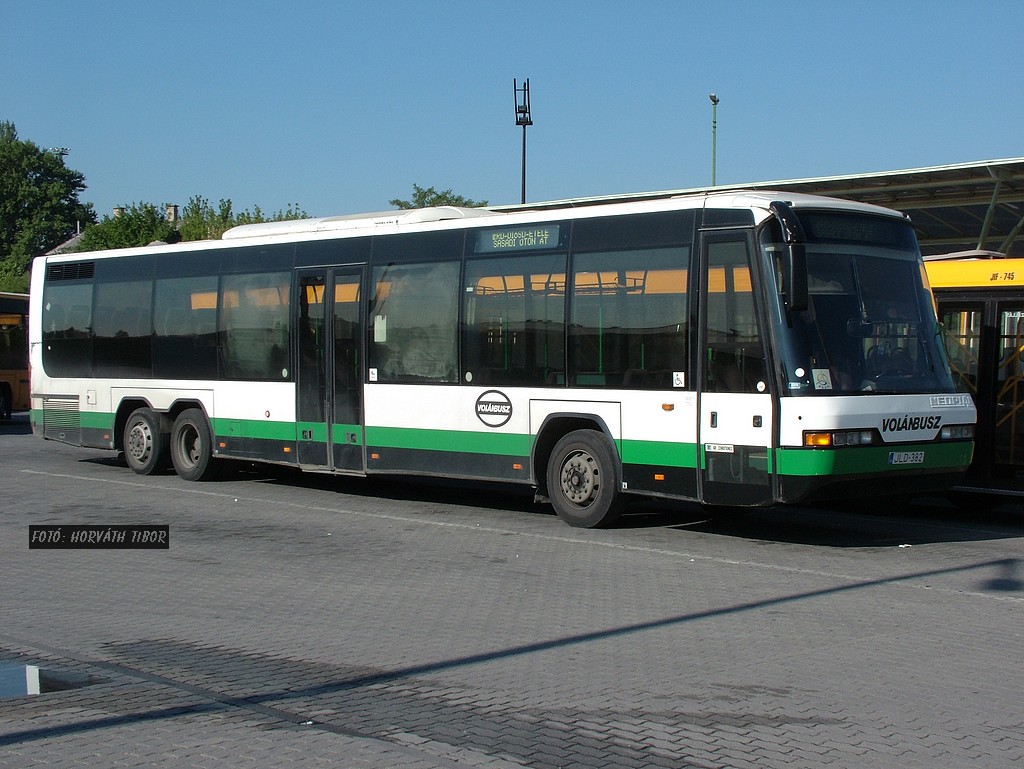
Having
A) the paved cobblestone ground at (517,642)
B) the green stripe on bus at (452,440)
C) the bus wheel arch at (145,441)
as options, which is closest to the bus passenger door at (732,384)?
the paved cobblestone ground at (517,642)

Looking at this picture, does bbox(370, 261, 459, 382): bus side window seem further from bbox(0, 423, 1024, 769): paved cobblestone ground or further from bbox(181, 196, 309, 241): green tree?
bbox(181, 196, 309, 241): green tree

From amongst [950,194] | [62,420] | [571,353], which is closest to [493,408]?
[571,353]

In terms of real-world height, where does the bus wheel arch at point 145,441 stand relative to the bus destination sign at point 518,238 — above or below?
below

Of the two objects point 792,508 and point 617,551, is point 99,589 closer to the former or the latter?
point 617,551

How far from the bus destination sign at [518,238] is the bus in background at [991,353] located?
476cm

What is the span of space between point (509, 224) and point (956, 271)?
17.3 feet

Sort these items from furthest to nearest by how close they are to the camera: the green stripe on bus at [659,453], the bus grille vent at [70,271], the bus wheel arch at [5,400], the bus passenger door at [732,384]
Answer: the bus wheel arch at [5,400]
the bus grille vent at [70,271]
the green stripe on bus at [659,453]
the bus passenger door at [732,384]

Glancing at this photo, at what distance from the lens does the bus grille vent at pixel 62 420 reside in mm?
19672

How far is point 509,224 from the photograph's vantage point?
14023 millimetres

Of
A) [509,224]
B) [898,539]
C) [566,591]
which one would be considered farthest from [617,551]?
[509,224]

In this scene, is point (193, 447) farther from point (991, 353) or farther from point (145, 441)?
point (991, 353)

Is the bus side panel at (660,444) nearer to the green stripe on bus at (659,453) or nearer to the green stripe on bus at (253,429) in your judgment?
the green stripe on bus at (659,453)

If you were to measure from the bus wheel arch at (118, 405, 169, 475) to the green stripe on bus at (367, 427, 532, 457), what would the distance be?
4.56m

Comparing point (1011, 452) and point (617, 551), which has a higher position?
point (1011, 452)
